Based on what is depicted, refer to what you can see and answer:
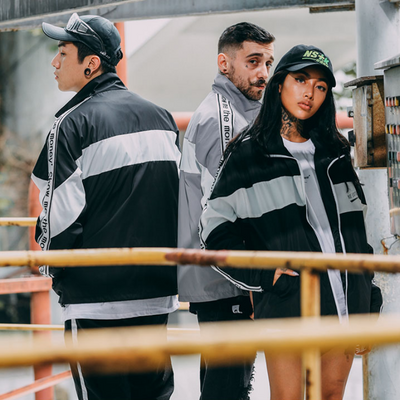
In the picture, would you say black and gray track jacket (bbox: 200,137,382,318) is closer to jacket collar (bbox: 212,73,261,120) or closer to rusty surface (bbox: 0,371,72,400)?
jacket collar (bbox: 212,73,261,120)

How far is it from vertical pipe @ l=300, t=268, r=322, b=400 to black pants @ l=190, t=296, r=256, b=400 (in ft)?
3.11

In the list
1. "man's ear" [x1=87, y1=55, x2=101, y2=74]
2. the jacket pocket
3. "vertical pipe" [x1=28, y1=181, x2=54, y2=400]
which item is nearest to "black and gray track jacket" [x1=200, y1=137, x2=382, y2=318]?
the jacket pocket

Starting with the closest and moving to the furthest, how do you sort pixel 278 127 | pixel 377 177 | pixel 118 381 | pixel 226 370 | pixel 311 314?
pixel 311 314
pixel 278 127
pixel 118 381
pixel 226 370
pixel 377 177

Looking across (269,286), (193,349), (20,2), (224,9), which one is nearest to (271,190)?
(269,286)

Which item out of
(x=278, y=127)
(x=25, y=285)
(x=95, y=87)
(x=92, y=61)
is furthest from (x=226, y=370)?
(x=25, y=285)

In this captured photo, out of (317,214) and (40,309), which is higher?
(317,214)

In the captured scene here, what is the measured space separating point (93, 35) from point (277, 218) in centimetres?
113

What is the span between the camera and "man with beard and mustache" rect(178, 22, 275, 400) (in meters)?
2.69

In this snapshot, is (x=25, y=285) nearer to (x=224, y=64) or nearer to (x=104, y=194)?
(x=104, y=194)

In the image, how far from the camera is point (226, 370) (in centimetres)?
269

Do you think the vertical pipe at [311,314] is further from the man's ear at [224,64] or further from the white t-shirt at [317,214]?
the man's ear at [224,64]

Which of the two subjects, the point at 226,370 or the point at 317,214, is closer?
the point at 317,214

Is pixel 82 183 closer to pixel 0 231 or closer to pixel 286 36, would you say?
pixel 0 231

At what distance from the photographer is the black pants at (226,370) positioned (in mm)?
2680
